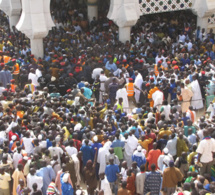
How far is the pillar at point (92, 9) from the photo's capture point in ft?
66.4

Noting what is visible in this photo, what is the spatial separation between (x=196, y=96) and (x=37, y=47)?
6.30 metres

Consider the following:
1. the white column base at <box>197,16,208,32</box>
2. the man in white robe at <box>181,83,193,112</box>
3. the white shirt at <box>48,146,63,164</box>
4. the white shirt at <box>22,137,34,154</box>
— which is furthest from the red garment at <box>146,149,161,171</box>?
the white column base at <box>197,16,208,32</box>

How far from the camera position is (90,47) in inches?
632

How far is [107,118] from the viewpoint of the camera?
10969mm

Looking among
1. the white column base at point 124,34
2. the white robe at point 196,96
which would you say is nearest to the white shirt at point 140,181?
the white robe at point 196,96

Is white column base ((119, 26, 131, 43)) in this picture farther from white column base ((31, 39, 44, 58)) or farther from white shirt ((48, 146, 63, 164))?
white shirt ((48, 146, 63, 164))

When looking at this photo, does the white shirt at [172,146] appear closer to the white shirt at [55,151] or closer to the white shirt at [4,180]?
the white shirt at [55,151]

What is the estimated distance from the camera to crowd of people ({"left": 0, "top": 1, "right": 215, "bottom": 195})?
8.95 m

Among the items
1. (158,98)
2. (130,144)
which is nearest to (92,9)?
(158,98)

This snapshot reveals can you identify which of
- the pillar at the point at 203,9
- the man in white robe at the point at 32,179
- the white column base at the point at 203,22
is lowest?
the man in white robe at the point at 32,179

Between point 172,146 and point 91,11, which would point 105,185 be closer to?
point 172,146

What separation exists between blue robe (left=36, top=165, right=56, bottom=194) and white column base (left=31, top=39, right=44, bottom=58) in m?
7.92

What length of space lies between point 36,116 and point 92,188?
2576 mm

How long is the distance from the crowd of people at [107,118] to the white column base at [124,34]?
0.29 metres
